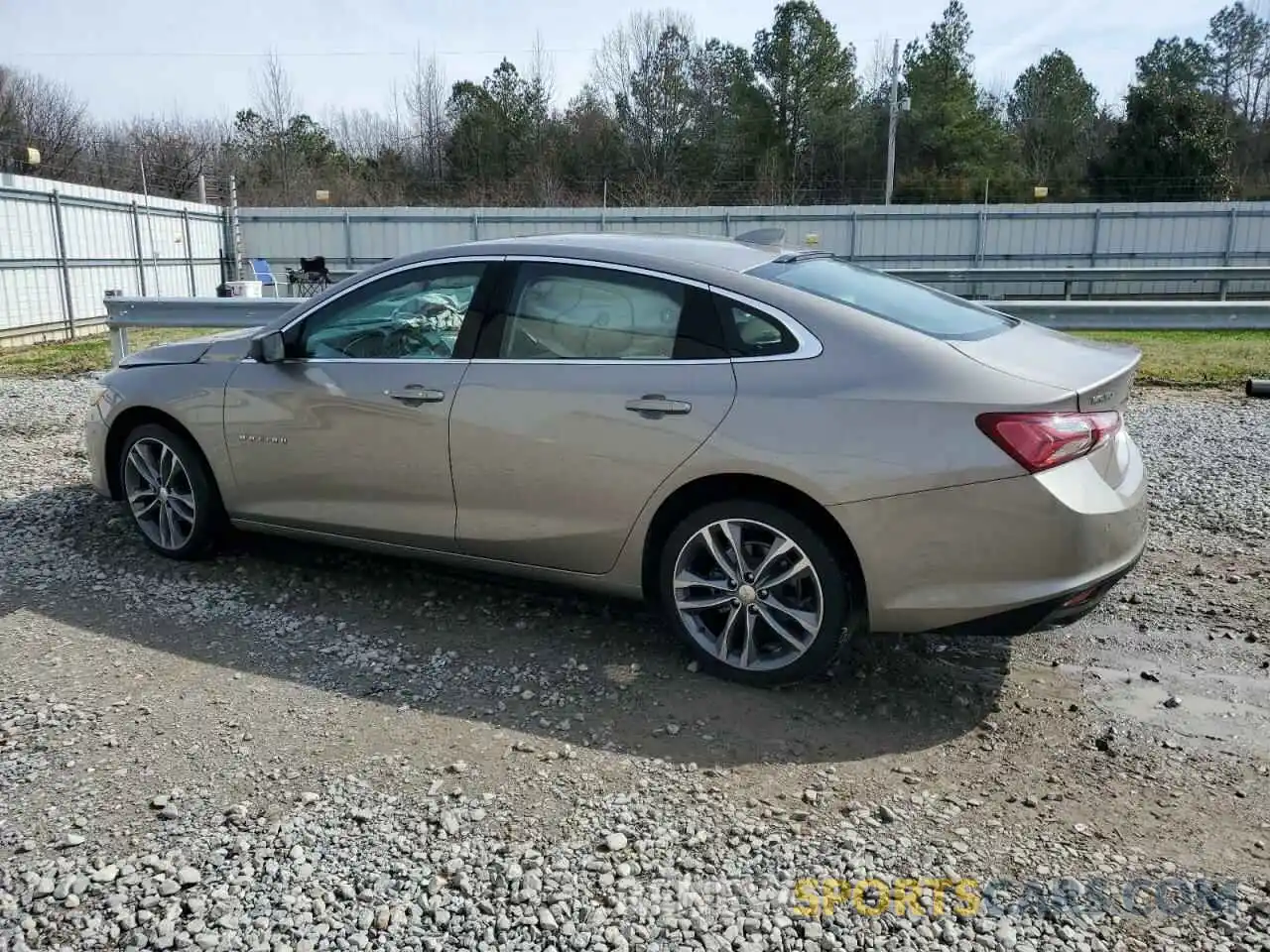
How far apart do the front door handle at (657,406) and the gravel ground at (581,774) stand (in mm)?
1011

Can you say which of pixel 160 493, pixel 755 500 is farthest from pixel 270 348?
pixel 755 500

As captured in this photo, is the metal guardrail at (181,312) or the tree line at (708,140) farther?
the tree line at (708,140)

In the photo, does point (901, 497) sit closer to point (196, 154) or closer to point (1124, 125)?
point (1124, 125)

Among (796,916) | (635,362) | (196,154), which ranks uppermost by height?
(196,154)

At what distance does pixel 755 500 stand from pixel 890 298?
107 centimetres

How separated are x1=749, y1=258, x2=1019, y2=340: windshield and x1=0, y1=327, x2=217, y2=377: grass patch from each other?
8.88m

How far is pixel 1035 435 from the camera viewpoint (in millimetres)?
3270

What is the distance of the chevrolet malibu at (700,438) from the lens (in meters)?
3.36

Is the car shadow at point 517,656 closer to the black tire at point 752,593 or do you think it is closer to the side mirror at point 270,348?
the black tire at point 752,593

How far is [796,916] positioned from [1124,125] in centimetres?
4308

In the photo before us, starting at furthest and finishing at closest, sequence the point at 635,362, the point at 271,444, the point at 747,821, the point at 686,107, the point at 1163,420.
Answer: the point at 686,107 < the point at 1163,420 < the point at 271,444 < the point at 635,362 < the point at 747,821

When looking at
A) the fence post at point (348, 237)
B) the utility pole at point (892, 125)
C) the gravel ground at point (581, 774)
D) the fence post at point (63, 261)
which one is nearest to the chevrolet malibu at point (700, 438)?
the gravel ground at point (581, 774)

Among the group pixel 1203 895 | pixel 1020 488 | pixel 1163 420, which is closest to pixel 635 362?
pixel 1020 488

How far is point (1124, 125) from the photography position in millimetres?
38844
